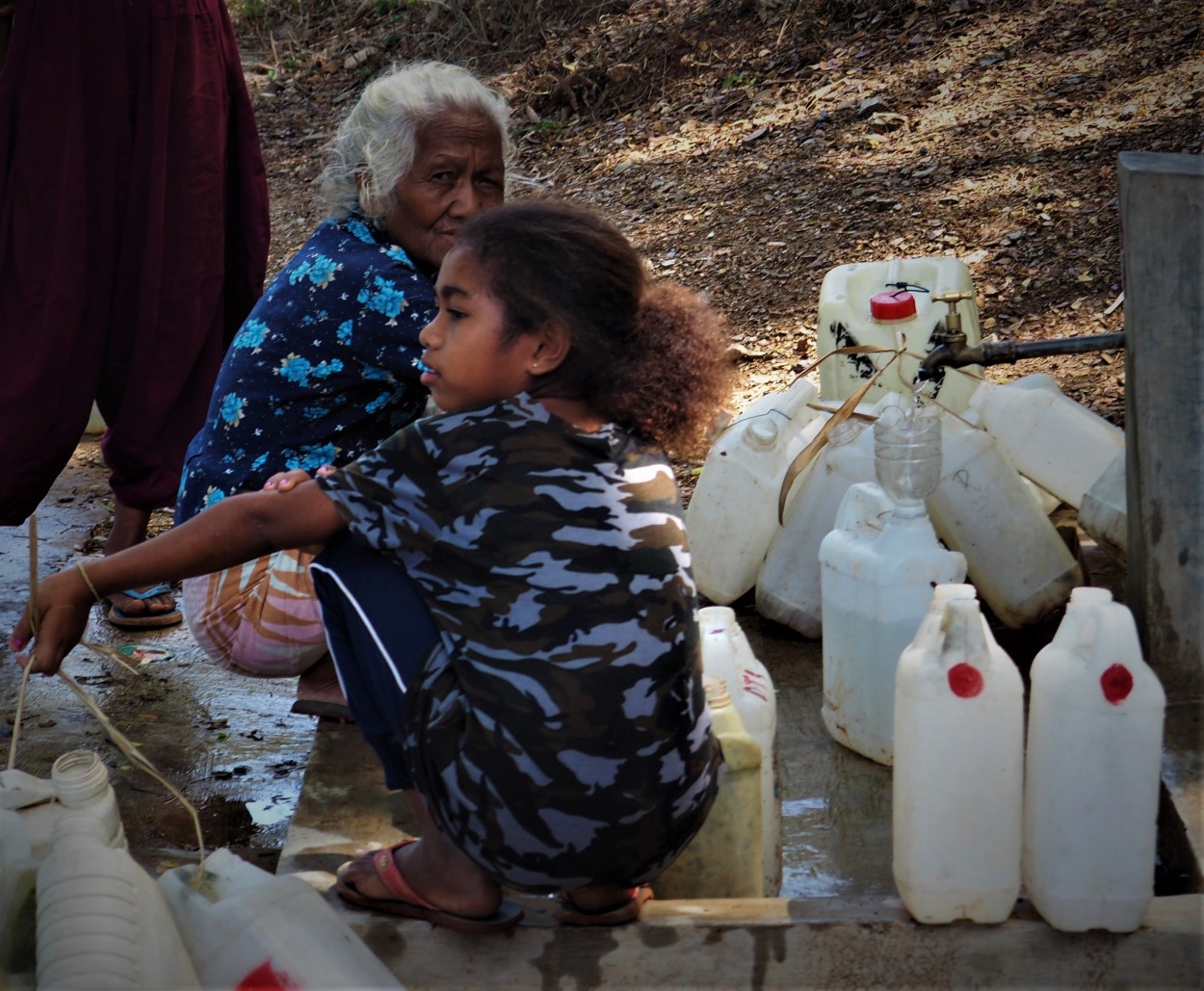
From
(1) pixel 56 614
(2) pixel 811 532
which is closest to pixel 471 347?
(1) pixel 56 614

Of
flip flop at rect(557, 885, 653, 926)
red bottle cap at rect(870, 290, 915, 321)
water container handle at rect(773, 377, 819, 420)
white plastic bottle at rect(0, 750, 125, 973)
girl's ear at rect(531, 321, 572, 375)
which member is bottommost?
flip flop at rect(557, 885, 653, 926)

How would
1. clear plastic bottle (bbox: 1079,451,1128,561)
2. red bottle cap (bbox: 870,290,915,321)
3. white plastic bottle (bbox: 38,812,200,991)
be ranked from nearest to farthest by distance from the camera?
1. white plastic bottle (bbox: 38,812,200,991)
2. clear plastic bottle (bbox: 1079,451,1128,561)
3. red bottle cap (bbox: 870,290,915,321)

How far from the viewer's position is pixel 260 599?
2.74 m

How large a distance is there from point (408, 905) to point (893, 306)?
6.33ft

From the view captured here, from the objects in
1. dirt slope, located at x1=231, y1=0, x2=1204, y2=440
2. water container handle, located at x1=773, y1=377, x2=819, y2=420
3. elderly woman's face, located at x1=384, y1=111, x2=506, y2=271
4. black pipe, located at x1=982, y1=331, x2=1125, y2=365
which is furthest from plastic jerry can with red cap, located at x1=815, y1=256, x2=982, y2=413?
dirt slope, located at x1=231, y1=0, x2=1204, y2=440

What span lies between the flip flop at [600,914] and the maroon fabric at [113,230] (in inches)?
90.5

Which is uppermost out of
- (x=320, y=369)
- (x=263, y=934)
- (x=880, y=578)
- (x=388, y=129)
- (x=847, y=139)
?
(x=388, y=129)

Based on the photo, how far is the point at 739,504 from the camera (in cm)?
327

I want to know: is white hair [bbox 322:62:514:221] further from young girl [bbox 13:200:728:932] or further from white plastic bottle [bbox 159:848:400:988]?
white plastic bottle [bbox 159:848:400:988]

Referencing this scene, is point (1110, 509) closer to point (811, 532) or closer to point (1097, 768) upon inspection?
point (811, 532)

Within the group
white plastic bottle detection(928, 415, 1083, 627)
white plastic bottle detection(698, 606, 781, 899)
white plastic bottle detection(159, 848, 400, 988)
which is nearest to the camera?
white plastic bottle detection(159, 848, 400, 988)

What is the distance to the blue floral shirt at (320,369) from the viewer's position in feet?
8.96

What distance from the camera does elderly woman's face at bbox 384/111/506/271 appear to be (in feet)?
9.37

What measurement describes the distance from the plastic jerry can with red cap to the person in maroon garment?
5.73 feet
